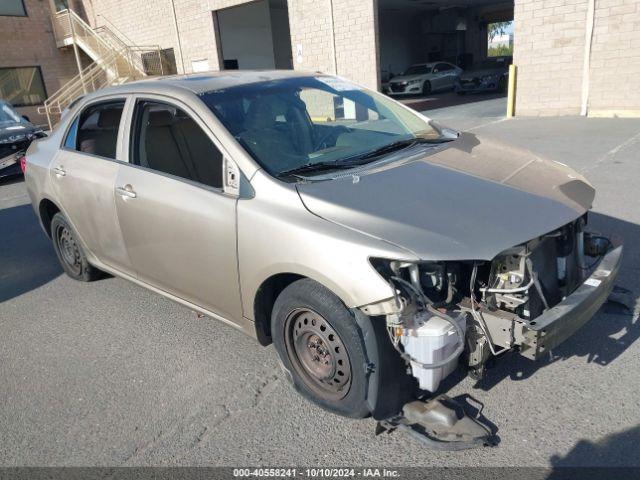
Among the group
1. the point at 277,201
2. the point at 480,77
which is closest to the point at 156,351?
the point at 277,201

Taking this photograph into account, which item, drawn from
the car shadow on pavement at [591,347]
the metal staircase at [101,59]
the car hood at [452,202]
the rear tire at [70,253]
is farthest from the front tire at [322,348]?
the metal staircase at [101,59]

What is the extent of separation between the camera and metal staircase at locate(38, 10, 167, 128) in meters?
21.6

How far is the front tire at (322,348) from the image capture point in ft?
8.48

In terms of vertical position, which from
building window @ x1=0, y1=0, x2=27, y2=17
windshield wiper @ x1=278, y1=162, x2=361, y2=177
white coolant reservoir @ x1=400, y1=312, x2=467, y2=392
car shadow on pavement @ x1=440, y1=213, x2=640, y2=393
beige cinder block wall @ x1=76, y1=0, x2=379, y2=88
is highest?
building window @ x1=0, y1=0, x2=27, y2=17

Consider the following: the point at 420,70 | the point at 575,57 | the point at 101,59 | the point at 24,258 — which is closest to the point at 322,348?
the point at 24,258

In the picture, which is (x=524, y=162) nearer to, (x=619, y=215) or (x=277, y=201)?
(x=277, y=201)

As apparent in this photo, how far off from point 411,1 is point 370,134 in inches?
982

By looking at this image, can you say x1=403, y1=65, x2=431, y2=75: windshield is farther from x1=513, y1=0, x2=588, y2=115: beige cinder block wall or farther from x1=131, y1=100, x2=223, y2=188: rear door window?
x1=131, y1=100, x2=223, y2=188: rear door window

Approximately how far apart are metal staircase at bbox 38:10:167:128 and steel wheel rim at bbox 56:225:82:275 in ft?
57.7

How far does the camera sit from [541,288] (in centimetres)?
282

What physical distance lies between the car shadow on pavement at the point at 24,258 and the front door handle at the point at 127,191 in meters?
2.09

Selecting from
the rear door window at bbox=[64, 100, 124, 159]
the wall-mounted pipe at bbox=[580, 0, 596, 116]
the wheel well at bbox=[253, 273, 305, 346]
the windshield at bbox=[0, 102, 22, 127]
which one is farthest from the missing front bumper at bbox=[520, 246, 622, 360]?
the windshield at bbox=[0, 102, 22, 127]

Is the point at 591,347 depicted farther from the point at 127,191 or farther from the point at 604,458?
the point at 127,191

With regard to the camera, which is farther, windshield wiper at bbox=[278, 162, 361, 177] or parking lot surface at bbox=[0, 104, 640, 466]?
windshield wiper at bbox=[278, 162, 361, 177]
